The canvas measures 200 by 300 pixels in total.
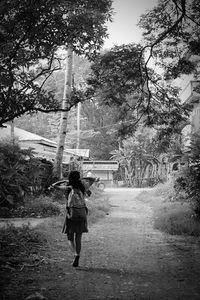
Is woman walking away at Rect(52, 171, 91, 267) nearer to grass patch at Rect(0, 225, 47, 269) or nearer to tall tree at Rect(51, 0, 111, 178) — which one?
grass patch at Rect(0, 225, 47, 269)

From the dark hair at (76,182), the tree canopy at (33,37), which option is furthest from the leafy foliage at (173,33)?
the dark hair at (76,182)

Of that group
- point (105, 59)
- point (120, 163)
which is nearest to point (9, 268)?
point (105, 59)

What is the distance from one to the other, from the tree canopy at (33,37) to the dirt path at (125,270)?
306 cm

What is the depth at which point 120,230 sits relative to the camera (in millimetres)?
9836

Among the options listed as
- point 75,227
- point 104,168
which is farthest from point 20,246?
point 104,168

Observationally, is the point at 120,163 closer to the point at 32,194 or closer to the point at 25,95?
the point at 32,194

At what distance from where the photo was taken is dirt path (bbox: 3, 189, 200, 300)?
4.62 metres

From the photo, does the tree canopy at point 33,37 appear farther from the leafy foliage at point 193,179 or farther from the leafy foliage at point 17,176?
the leafy foliage at point 193,179

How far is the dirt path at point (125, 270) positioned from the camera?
15.1ft

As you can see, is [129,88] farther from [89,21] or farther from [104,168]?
[104,168]

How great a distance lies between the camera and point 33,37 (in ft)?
20.4

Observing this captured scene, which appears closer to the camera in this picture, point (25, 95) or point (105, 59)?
point (25, 95)

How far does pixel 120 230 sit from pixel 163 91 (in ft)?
14.8

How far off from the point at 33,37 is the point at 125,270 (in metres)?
4.84
